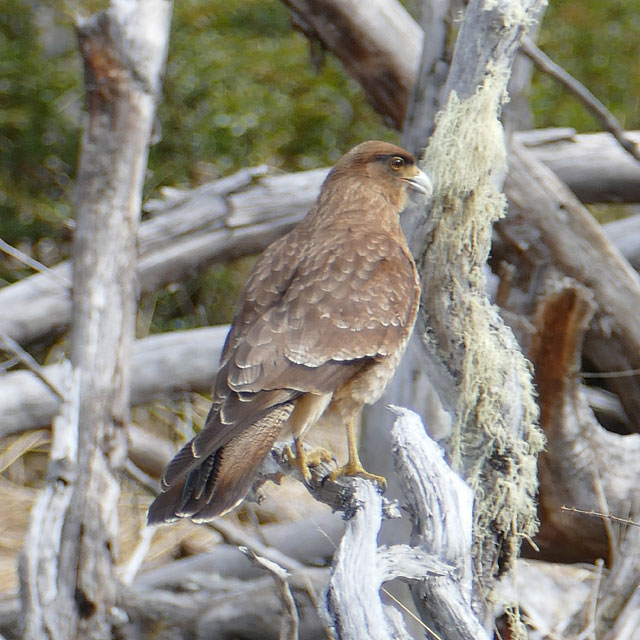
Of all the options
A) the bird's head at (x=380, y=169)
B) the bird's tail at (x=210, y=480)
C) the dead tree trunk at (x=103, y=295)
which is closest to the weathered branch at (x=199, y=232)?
the dead tree trunk at (x=103, y=295)

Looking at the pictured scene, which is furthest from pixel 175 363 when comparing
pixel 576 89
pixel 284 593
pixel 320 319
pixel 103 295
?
pixel 284 593

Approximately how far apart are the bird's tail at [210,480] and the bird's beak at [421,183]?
93cm

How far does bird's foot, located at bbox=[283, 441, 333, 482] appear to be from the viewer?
294 centimetres

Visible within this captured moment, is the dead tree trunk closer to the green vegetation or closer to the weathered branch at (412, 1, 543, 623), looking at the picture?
the weathered branch at (412, 1, 543, 623)

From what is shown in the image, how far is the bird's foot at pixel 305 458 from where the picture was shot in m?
2.94

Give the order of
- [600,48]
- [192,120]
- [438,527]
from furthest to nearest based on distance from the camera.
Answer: [600,48] < [192,120] < [438,527]

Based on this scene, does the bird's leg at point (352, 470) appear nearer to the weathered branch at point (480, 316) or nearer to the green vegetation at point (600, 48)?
the weathered branch at point (480, 316)

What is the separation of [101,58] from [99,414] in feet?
4.51

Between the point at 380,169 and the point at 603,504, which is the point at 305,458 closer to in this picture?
the point at 380,169

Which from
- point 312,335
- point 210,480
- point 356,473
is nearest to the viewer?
point 210,480

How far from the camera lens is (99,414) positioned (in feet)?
11.9

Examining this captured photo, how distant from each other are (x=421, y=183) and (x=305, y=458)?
940 millimetres

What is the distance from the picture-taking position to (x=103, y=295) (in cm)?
368

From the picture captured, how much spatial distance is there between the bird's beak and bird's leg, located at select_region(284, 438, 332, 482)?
865mm
